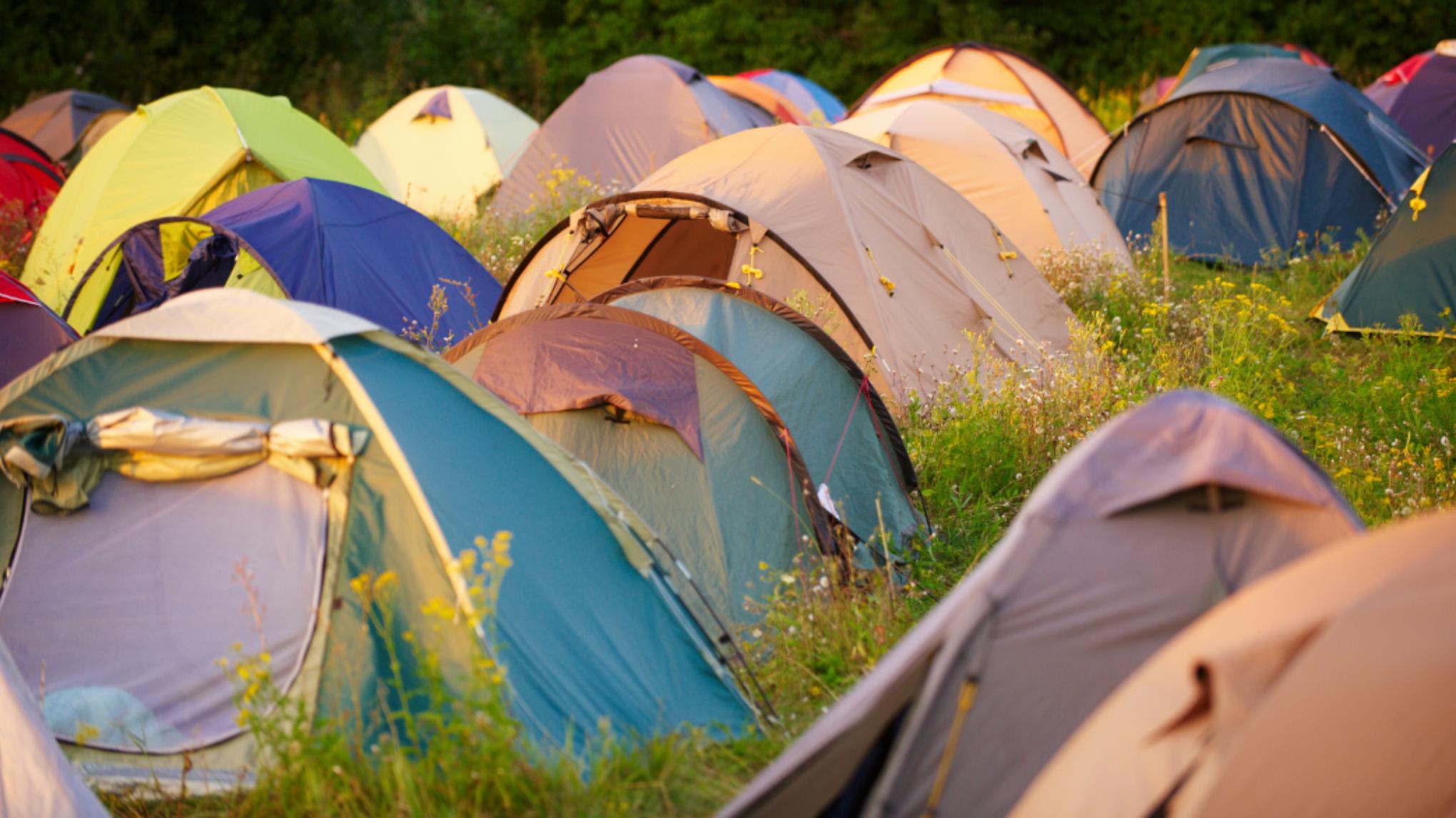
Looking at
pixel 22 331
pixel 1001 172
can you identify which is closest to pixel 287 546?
pixel 22 331

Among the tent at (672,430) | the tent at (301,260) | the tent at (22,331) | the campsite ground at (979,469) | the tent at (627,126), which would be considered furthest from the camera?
the tent at (627,126)

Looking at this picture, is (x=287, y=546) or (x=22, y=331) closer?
(x=287, y=546)

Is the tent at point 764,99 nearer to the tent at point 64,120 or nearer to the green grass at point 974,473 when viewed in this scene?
the green grass at point 974,473

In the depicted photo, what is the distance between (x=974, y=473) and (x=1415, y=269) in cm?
396

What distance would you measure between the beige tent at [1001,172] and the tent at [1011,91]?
3.23 meters

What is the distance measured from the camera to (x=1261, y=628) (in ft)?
7.73

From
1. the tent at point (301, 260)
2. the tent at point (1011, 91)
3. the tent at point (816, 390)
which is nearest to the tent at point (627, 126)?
the tent at point (1011, 91)

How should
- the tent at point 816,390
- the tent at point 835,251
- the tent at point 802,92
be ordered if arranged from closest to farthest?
the tent at point 816,390 < the tent at point 835,251 < the tent at point 802,92

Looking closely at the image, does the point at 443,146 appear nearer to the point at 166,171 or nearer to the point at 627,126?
the point at 627,126

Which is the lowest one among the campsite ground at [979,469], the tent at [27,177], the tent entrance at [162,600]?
the campsite ground at [979,469]

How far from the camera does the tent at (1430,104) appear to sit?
1317 cm

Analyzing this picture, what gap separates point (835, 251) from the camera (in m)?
6.64

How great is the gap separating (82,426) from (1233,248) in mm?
9283

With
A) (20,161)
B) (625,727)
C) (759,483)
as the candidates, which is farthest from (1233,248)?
(20,161)
